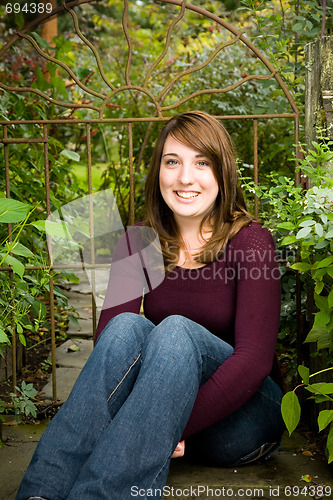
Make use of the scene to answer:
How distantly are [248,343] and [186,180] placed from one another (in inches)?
22.0

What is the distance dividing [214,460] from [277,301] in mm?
560

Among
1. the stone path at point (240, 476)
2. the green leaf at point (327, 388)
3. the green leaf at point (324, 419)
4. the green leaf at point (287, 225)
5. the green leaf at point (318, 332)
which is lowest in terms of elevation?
the stone path at point (240, 476)

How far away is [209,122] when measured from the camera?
5.91 feet

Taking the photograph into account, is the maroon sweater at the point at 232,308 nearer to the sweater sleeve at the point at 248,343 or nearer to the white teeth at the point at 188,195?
the sweater sleeve at the point at 248,343

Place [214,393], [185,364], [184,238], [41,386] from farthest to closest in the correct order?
1. [41,386]
2. [184,238]
3. [214,393]
4. [185,364]

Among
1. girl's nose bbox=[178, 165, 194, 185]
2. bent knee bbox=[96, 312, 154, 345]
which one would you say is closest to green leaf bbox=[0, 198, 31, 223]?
bent knee bbox=[96, 312, 154, 345]

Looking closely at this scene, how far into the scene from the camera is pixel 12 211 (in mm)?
1518

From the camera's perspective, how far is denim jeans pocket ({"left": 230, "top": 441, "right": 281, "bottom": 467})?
5.72 feet

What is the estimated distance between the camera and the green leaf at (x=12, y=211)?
150 centimetres

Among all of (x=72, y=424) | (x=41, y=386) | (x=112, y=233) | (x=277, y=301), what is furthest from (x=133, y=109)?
(x=72, y=424)

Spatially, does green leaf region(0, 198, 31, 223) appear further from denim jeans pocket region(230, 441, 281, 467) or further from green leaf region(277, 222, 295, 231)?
denim jeans pocket region(230, 441, 281, 467)

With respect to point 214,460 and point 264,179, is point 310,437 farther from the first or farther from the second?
point 264,179

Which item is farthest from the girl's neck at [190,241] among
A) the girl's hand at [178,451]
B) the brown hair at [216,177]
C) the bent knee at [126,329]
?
the girl's hand at [178,451]

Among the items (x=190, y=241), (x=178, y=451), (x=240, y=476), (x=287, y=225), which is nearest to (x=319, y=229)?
(x=287, y=225)
